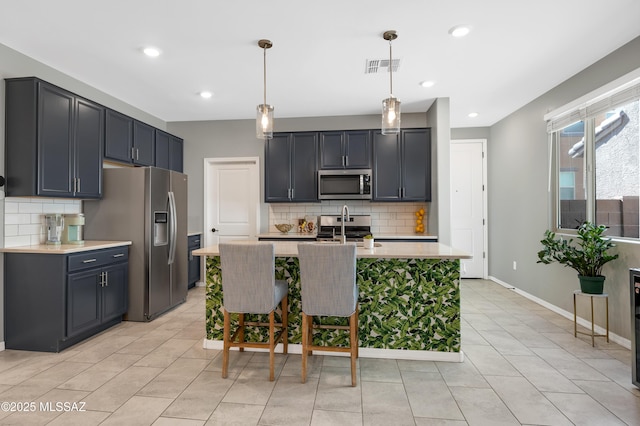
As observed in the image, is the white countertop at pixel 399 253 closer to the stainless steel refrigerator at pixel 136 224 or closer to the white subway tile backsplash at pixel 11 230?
the stainless steel refrigerator at pixel 136 224

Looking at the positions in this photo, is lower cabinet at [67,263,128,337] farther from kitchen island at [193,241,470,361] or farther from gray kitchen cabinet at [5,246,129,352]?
kitchen island at [193,241,470,361]

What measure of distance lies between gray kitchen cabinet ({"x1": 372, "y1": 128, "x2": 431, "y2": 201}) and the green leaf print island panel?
2.23m

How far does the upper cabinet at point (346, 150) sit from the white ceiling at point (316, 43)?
705 millimetres

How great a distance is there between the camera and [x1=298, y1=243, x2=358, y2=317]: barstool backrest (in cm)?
231

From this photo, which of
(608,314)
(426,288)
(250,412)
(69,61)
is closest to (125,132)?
(69,61)

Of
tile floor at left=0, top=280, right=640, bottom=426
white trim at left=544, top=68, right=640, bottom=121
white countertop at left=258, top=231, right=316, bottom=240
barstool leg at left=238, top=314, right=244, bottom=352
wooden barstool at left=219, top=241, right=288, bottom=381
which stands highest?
white trim at left=544, top=68, right=640, bottom=121

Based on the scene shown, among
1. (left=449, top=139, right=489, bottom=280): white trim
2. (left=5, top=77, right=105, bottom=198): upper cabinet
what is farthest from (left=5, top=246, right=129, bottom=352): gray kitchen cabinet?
(left=449, top=139, right=489, bottom=280): white trim

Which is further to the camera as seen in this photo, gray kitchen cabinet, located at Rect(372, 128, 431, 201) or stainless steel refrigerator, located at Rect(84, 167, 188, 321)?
gray kitchen cabinet, located at Rect(372, 128, 431, 201)

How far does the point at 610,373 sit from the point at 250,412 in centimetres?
258

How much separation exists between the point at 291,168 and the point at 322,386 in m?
3.29

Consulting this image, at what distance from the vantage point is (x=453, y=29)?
2.71m

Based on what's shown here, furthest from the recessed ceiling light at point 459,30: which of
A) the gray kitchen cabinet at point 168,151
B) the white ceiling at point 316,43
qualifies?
the gray kitchen cabinet at point 168,151

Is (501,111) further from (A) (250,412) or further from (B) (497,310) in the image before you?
(A) (250,412)

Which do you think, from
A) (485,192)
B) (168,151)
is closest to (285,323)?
(168,151)
